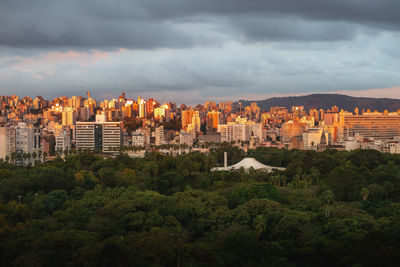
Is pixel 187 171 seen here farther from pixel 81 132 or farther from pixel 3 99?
pixel 3 99

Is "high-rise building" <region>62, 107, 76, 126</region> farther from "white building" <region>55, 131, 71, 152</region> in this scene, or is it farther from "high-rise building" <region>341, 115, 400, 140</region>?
"high-rise building" <region>341, 115, 400, 140</region>

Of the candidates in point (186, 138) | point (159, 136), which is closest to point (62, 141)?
point (159, 136)

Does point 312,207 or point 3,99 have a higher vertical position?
point 3,99

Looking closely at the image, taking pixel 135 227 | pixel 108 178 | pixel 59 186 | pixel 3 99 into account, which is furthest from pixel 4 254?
pixel 3 99

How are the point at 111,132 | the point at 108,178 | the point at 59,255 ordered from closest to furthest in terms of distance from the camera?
1. the point at 59,255
2. the point at 108,178
3. the point at 111,132

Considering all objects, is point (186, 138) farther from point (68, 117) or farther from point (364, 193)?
point (364, 193)

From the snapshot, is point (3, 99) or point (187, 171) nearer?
point (187, 171)

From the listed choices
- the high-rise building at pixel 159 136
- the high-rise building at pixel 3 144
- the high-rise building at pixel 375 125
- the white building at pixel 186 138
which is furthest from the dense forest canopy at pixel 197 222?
the high-rise building at pixel 375 125

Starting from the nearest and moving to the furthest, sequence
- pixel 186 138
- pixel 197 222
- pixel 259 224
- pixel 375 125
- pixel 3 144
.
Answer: pixel 259 224
pixel 197 222
pixel 3 144
pixel 186 138
pixel 375 125

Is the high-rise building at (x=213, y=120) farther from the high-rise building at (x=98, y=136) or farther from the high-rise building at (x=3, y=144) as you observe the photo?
the high-rise building at (x=3, y=144)
